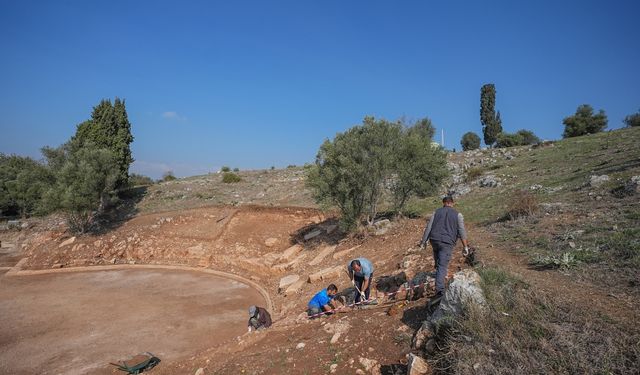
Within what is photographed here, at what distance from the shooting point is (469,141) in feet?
205

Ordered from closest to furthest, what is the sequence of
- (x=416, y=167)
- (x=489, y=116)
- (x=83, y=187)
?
(x=416, y=167), (x=83, y=187), (x=489, y=116)

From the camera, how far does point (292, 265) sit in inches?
642

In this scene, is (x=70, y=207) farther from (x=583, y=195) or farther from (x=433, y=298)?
(x=583, y=195)

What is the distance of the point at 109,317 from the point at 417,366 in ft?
38.2

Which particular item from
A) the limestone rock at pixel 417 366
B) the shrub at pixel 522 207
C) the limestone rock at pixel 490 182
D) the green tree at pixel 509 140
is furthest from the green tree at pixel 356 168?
the green tree at pixel 509 140

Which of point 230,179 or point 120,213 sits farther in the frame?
point 230,179

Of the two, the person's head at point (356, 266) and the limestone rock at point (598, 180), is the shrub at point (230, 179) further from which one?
the limestone rock at point (598, 180)

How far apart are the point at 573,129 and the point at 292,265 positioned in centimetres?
4576

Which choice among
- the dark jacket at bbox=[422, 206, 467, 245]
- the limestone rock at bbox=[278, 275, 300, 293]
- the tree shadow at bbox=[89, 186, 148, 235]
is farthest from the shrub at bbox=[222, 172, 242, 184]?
the dark jacket at bbox=[422, 206, 467, 245]

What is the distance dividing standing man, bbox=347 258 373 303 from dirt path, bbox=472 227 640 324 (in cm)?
265

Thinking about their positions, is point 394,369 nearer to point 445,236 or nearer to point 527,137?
point 445,236

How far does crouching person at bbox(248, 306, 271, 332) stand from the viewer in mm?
9538

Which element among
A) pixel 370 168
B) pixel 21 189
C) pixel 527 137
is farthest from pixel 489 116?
pixel 21 189

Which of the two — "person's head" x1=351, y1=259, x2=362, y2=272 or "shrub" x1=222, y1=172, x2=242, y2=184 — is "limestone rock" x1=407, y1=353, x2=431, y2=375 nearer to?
"person's head" x1=351, y1=259, x2=362, y2=272
